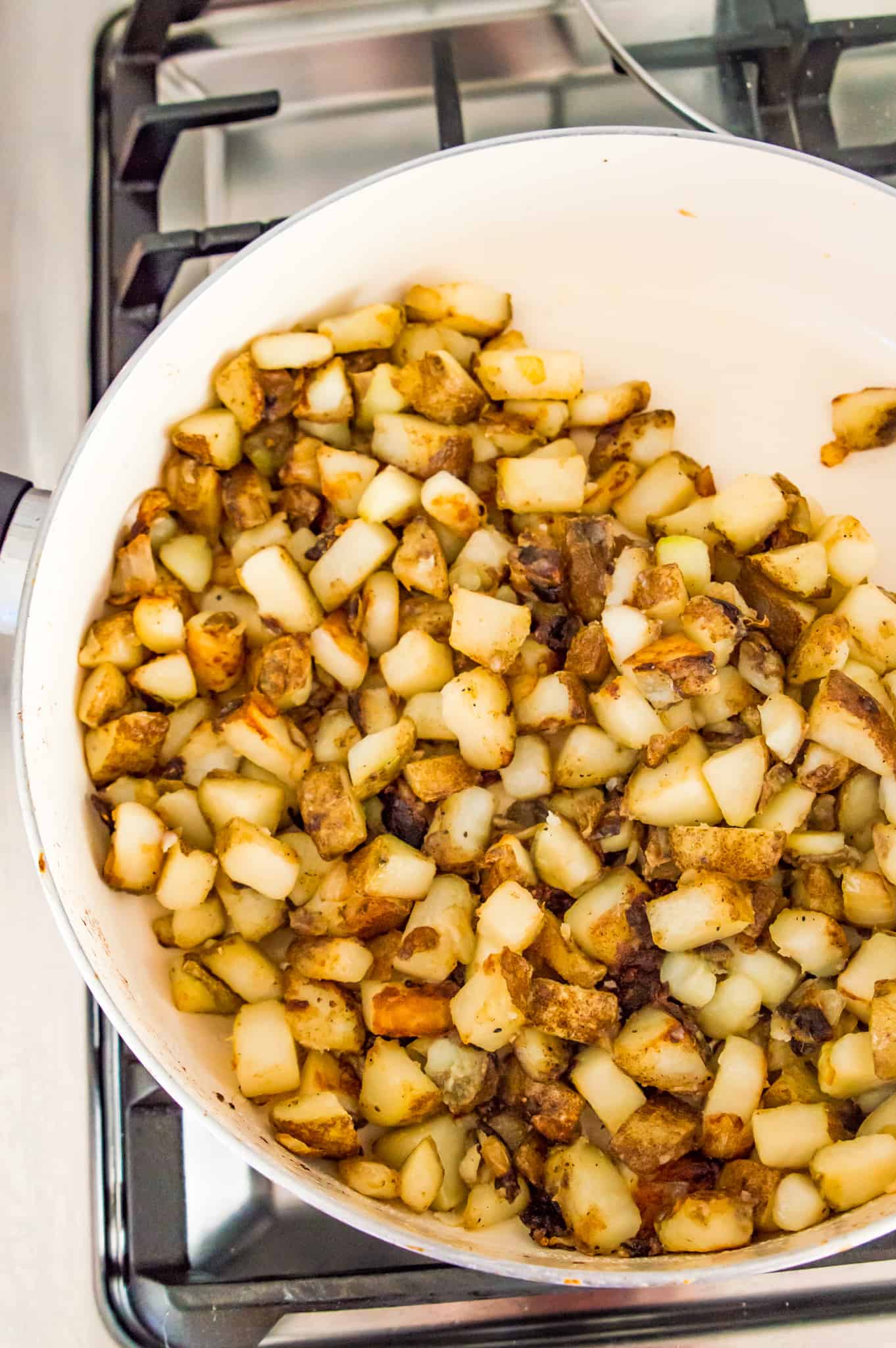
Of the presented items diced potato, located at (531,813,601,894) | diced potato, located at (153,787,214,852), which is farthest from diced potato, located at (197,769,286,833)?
diced potato, located at (531,813,601,894)

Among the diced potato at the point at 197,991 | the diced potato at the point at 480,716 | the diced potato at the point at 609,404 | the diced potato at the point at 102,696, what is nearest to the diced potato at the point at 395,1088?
the diced potato at the point at 197,991

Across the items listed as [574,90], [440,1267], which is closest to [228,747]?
[440,1267]

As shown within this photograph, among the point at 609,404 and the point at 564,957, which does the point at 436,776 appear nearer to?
the point at 564,957

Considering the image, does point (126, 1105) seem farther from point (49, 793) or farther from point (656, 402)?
point (656, 402)

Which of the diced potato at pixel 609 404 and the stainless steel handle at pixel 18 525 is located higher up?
the diced potato at pixel 609 404

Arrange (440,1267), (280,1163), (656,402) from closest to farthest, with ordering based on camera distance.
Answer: (280,1163)
(440,1267)
(656,402)

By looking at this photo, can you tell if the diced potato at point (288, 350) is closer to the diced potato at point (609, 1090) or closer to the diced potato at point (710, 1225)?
the diced potato at point (609, 1090)
